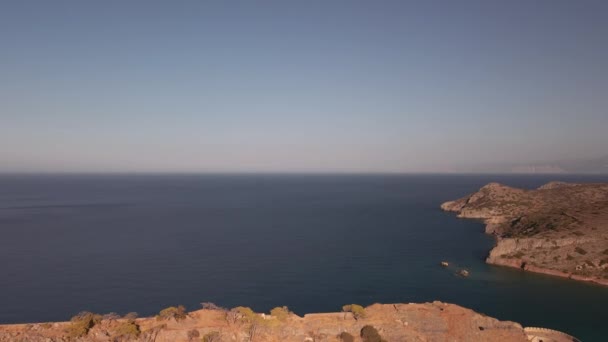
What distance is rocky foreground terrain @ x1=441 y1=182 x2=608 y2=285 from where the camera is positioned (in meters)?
85.3

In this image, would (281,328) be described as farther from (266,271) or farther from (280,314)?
(266,271)

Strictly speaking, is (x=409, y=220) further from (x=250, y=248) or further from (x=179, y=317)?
(x=179, y=317)

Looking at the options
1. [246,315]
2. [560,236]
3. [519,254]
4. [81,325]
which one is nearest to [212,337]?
[246,315]

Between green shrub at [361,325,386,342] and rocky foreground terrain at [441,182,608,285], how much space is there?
6291cm

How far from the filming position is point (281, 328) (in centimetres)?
4625

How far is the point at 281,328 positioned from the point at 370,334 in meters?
11.1

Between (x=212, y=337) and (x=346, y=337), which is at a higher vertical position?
(x=212, y=337)

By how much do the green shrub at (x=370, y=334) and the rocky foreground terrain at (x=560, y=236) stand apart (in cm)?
6291

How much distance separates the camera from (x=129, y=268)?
87.8 metres

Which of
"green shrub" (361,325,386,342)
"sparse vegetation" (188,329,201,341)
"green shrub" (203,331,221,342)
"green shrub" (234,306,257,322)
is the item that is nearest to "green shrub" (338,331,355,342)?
"green shrub" (361,325,386,342)

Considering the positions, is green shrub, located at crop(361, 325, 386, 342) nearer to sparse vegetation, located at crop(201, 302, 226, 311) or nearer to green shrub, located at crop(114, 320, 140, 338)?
sparse vegetation, located at crop(201, 302, 226, 311)

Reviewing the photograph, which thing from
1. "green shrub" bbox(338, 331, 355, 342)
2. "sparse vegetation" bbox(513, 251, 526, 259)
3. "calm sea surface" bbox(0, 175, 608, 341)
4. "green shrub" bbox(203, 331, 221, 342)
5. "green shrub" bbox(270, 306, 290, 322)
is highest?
"green shrub" bbox(270, 306, 290, 322)

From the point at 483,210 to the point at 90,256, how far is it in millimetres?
158810

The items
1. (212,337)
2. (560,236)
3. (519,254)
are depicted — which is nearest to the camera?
(212,337)
